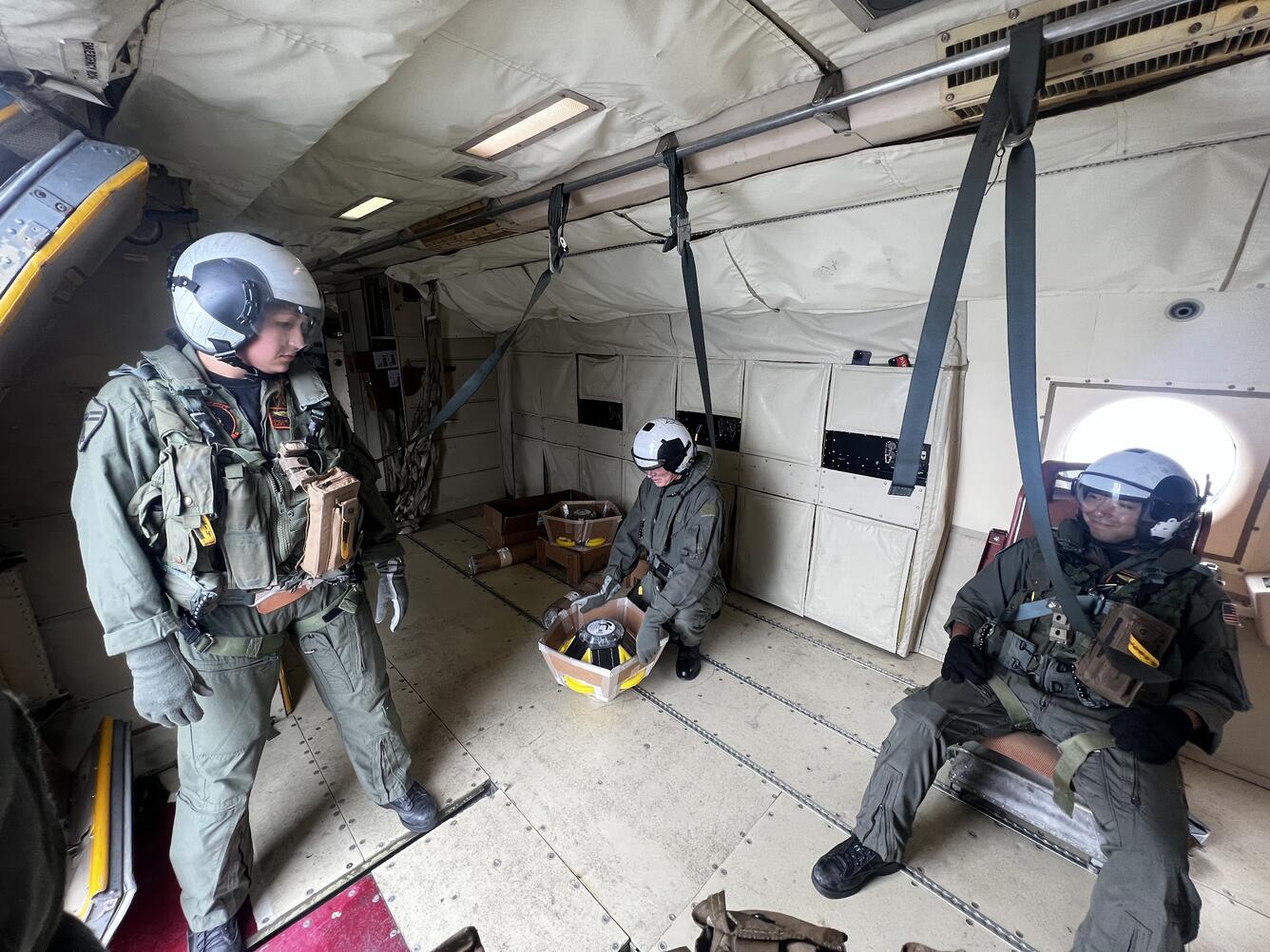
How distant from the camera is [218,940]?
1552mm

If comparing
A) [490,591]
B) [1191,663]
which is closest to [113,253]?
[490,591]

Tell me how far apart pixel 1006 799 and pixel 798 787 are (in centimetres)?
79

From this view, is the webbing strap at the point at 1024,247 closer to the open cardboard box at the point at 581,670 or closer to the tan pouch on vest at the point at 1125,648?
the tan pouch on vest at the point at 1125,648

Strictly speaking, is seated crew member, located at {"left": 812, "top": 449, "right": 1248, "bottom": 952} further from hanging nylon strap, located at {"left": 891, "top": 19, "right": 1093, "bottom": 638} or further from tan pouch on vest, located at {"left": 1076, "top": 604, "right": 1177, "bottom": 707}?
hanging nylon strap, located at {"left": 891, "top": 19, "right": 1093, "bottom": 638}

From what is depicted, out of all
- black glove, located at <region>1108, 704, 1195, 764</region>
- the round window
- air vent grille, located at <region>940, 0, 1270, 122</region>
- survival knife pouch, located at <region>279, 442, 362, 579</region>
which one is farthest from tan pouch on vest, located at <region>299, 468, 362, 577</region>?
the round window

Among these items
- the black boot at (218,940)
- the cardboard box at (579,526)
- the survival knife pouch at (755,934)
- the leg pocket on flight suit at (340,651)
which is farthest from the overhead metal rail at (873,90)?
the black boot at (218,940)

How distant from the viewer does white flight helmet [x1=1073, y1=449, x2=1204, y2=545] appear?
164cm

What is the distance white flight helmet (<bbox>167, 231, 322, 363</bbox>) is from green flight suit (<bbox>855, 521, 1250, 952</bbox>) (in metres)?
2.46

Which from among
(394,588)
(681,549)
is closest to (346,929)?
(394,588)

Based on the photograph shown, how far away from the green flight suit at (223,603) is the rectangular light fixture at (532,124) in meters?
1.04

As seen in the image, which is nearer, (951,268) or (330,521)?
(951,268)

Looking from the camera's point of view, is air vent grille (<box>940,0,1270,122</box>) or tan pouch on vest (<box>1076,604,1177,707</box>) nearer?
air vent grille (<box>940,0,1270,122</box>)

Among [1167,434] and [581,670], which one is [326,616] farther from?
[1167,434]

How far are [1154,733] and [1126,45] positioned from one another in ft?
5.92
